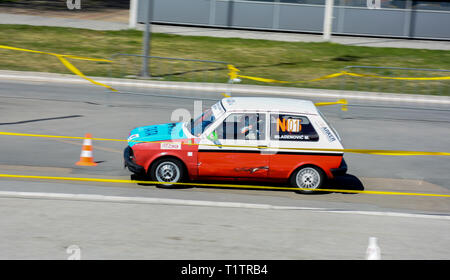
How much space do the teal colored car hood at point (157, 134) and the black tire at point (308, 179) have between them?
2.09 metres

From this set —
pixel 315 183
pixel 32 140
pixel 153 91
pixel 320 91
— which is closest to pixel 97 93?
pixel 153 91

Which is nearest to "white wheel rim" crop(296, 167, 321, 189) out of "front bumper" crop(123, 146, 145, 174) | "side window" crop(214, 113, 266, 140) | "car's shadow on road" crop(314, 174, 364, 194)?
"car's shadow on road" crop(314, 174, 364, 194)

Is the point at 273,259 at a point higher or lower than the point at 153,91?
lower

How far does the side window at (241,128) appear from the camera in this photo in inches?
402

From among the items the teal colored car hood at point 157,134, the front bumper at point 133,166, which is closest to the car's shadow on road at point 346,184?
the teal colored car hood at point 157,134

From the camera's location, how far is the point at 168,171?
10.2 meters

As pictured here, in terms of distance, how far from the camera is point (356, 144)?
14.4 meters

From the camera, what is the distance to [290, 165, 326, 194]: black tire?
1027cm

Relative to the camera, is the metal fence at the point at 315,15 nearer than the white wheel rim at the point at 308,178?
No

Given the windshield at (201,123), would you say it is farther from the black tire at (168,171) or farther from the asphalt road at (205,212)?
the asphalt road at (205,212)

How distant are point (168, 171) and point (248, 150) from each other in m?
1.45

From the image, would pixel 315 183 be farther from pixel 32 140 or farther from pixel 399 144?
pixel 32 140

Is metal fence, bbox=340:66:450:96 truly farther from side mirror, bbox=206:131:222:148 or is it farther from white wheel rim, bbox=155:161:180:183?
white wheel rim, bbox=155:161:180:183

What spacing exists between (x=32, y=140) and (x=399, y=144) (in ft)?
29.1
